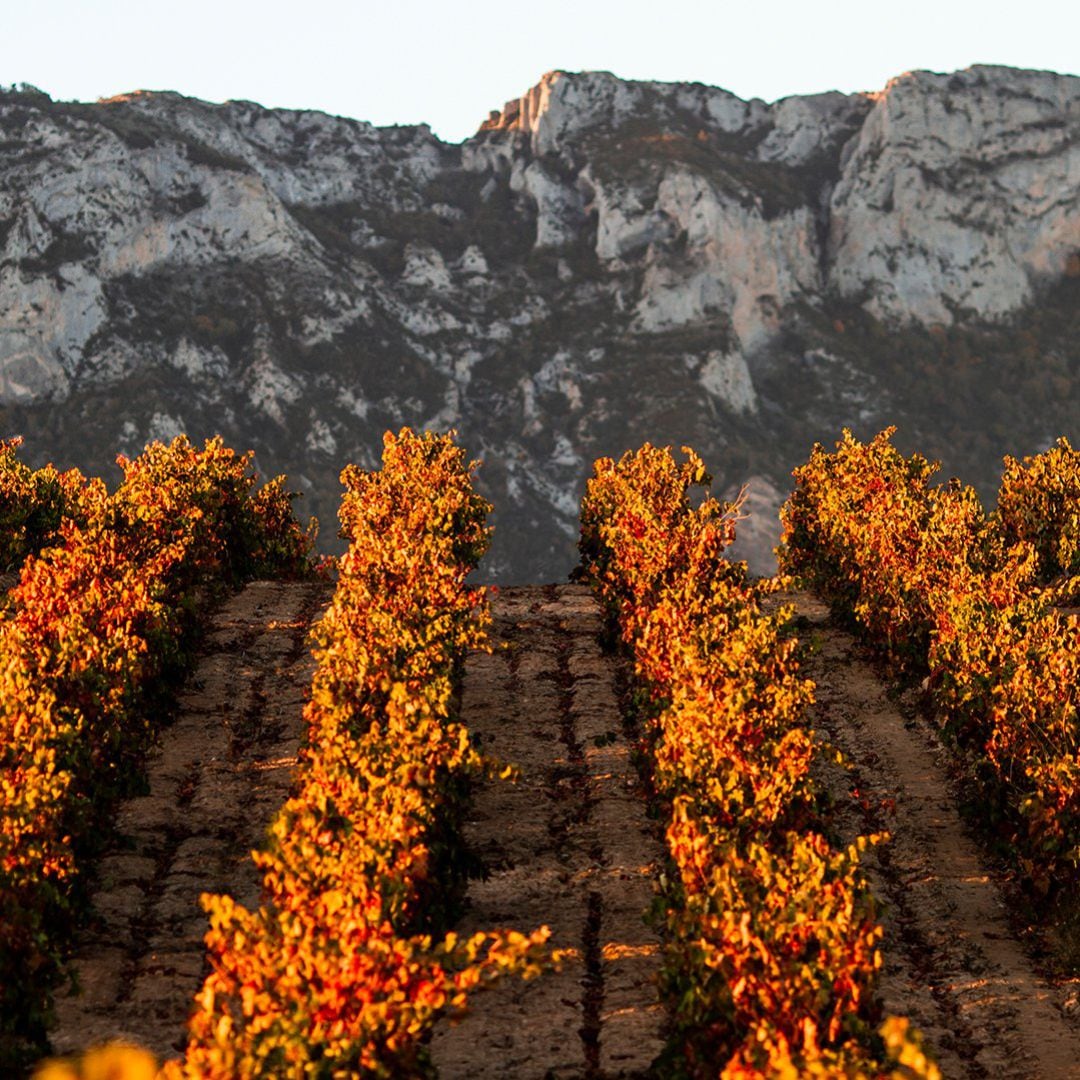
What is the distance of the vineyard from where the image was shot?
10.8 m

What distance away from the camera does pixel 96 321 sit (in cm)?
14475

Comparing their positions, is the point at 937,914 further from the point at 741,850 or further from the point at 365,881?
the point at 365,881

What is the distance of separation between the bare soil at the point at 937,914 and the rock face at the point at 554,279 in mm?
112229

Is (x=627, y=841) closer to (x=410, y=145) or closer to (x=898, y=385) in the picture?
(x=898, y=385)

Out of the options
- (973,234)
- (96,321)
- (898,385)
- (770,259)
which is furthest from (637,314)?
(96,321)

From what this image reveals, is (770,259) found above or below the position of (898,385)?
above

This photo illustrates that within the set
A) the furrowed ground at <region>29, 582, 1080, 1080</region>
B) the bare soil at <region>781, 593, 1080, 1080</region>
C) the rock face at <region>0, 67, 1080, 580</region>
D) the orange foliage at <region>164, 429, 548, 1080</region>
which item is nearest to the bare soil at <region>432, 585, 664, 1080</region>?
the furrowed ground at <region>29, 582, 1080, 1080</region>

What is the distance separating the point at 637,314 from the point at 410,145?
47.8 m

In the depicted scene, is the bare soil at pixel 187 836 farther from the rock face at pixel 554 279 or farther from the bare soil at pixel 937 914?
the rock face at pixel 554 279

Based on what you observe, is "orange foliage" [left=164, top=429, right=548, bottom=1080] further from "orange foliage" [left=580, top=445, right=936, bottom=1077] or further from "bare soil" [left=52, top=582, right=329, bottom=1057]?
"orange foliage" [left=580, top=445, right=936, bottom=1077]

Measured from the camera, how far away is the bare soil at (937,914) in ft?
42.7

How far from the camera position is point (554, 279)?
175 metres

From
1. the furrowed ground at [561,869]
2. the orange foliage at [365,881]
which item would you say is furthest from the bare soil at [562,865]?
the orange foliage at [365,881]

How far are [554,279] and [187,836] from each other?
162 meters
